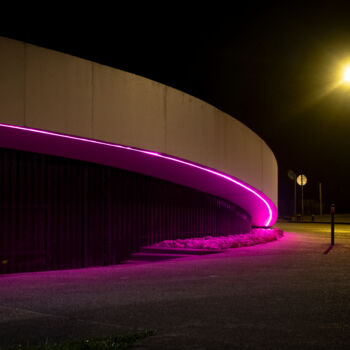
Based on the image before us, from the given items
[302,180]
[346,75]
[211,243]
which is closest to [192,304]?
[211,243]

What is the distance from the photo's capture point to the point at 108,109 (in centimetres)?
1255

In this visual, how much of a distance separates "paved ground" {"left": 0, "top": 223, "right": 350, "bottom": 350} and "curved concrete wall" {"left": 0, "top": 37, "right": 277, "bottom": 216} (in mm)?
2914

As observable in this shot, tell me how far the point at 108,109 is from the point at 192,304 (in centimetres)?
602

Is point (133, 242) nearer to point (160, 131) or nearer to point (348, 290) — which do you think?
point (160, 131)

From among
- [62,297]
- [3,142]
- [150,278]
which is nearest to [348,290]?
[150,278]

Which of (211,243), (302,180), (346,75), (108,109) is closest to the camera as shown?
(108,109)

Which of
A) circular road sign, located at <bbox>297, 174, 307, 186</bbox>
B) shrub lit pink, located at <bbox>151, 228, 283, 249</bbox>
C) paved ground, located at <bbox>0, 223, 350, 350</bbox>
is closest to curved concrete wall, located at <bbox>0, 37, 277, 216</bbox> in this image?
shrub lit pink, located at <bbox>151, 228, 283, 249</bbox>

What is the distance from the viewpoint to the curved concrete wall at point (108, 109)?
10.9 meters

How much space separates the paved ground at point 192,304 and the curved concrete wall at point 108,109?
2.91 metres

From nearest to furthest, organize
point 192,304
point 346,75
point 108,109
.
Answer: point 192,304 < point 108,109 < point 346,75

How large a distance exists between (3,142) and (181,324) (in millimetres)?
7020

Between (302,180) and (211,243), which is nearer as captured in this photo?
(211,243)

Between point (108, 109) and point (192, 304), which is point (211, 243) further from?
point (192, 304)

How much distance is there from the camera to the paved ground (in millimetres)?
5898
